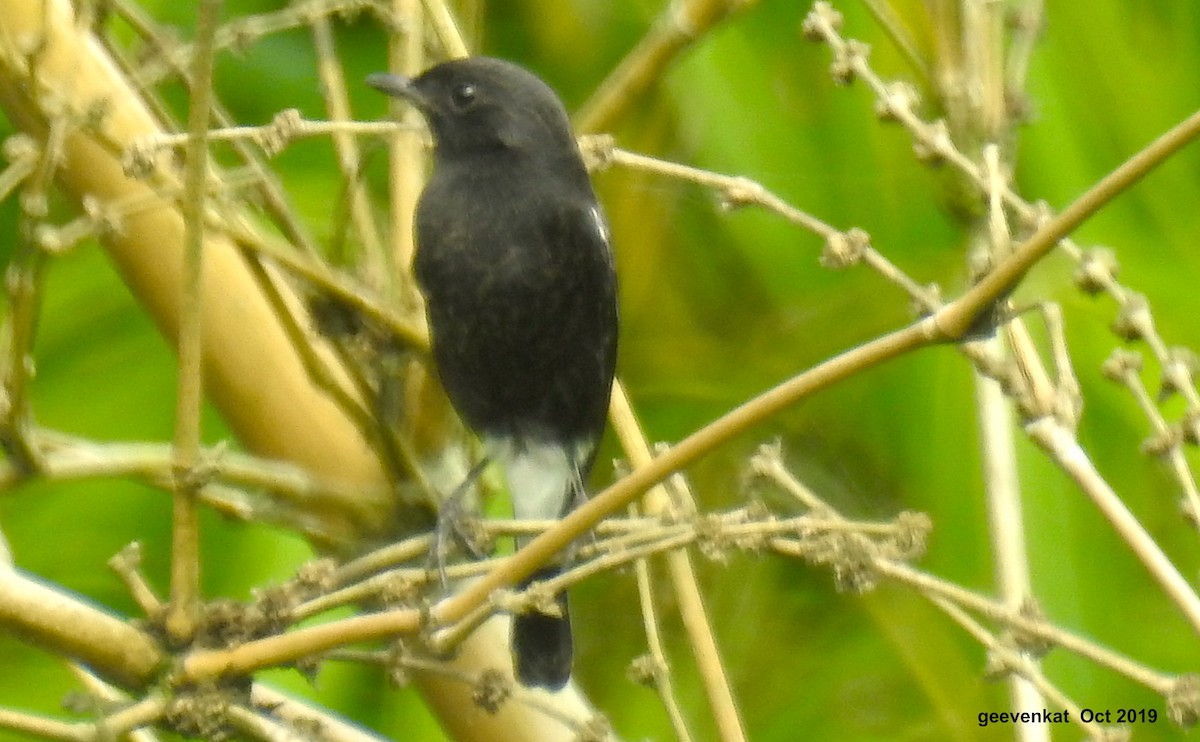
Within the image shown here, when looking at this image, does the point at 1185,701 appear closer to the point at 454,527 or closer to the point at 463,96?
the point at 454,527

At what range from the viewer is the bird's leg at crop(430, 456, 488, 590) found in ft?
6.46

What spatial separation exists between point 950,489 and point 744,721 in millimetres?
536

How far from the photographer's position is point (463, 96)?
2553mm

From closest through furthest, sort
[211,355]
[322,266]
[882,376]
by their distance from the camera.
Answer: [322,266]
[211,355]
[882,376]

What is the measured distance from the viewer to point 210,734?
148 cm

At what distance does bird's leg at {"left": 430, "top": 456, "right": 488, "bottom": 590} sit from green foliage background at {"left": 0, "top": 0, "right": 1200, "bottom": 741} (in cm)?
42

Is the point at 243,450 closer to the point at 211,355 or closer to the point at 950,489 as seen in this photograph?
the point at 211,355

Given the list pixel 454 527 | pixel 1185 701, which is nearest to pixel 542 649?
pixel 454 527

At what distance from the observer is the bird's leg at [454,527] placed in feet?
6.46

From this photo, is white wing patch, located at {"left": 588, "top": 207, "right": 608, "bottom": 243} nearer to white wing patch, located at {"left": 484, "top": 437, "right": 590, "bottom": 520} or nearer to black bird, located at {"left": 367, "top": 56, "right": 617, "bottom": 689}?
black bird, located at {"left": 367, "top": 56, "right": 617, "bottom": 689}

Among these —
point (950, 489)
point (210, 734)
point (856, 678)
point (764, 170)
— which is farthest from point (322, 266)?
point (856, 678)

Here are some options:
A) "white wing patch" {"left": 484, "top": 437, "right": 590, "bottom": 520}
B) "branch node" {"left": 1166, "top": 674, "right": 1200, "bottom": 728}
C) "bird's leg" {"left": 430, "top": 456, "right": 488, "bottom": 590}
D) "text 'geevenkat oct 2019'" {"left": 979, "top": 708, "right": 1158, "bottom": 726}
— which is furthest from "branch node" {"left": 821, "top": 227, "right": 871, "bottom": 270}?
"white wing patch" {"left": 484, "top": 437, "right": 590, "bottom": 520}

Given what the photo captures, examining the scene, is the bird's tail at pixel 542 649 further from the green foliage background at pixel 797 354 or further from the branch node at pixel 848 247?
the branch node at pixel 848 247

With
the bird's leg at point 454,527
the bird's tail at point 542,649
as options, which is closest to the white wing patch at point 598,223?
the bird's leg at point 454,527
